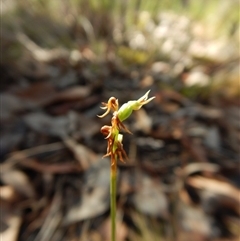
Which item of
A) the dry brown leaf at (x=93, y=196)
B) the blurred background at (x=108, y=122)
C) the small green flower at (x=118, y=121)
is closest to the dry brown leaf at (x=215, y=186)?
the blurred background at (x=108, y=122)

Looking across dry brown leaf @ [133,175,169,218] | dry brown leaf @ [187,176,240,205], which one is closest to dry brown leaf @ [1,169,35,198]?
dry brown leaf @ [133,175,169,218]

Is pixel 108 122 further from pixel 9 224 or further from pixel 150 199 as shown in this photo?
pixel 9 224

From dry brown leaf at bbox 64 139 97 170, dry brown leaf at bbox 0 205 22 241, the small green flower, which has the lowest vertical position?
dry brown leaf at bbox 0 205 22 241

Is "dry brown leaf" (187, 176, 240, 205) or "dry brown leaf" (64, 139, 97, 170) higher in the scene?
"dry brown leaf" (64, 139, 97, 170)

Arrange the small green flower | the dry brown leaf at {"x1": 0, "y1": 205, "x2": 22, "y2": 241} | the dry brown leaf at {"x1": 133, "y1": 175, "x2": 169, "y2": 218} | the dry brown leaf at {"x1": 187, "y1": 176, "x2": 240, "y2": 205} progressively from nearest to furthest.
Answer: the small green flower → the dry brown leaf at {"x1": 0, "y1": 205, "x2": 22, "y2": 241} → the dry brown leaf at {"x1": 133, "y1": 175, "x2": 169, "y2": 218} → the dry brown leaf at {"x1": 187, "y1": 176, "x2": 240, "y2": 205}

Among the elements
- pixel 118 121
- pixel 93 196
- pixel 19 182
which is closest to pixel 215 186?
pixel 93 196

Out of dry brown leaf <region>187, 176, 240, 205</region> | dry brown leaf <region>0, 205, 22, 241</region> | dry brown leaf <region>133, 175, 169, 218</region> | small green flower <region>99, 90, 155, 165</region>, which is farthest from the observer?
dry brown leaf <region>187, 176, 240, 205</region>

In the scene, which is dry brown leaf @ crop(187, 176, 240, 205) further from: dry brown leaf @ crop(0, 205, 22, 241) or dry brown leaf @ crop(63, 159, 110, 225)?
dry brown leaf @ crop(0, 205, 22, 241)

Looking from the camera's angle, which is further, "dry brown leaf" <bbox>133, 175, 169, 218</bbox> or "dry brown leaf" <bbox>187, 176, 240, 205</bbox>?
"dry brown leaf" <bbox>187, 176, 240, 205</bbox>

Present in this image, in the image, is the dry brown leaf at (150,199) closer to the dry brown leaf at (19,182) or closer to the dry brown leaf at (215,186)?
the dry brown leaf at (215,186)
